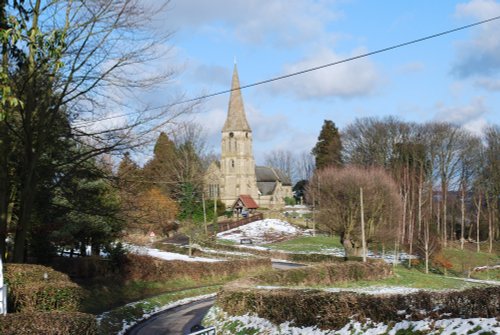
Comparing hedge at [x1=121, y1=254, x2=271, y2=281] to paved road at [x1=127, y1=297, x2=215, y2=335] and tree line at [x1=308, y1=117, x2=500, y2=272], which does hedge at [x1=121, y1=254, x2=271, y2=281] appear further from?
tree line at [x1=308, y1=117, x2=500, y2=272]

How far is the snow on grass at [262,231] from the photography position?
6638 cm

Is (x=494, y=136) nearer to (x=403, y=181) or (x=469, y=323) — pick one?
(x=403, y=181)

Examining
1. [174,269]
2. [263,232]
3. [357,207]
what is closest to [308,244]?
[263,232]

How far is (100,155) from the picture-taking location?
1505 centimetres

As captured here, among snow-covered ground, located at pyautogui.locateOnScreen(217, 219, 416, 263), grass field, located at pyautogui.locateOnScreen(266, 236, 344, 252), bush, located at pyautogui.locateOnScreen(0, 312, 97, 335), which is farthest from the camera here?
snow-covered ground, located at pyautogui.locateOnScreen(217, 219, 416, 263)

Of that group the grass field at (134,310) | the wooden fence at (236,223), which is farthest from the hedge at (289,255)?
the grass field at (134,310)

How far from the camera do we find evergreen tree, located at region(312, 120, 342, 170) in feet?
265

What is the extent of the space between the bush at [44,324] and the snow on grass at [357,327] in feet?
19.8

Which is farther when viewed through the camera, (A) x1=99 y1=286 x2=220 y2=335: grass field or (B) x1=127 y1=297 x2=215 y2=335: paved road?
(B) x1=127 y1=297 x2=215 y2=335: paved road

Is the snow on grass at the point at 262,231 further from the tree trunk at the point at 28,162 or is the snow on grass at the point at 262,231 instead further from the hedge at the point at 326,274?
the tree trunk at the point at 28,162

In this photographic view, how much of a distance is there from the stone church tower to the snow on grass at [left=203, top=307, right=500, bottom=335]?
78.0m

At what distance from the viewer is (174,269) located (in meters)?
32.5

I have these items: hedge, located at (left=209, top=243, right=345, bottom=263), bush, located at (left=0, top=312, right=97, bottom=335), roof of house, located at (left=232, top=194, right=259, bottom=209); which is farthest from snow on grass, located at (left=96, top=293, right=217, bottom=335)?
roof of house, located at (left=232, top=194, right=259, bottom=209)

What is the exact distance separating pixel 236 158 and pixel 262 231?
3076cm
